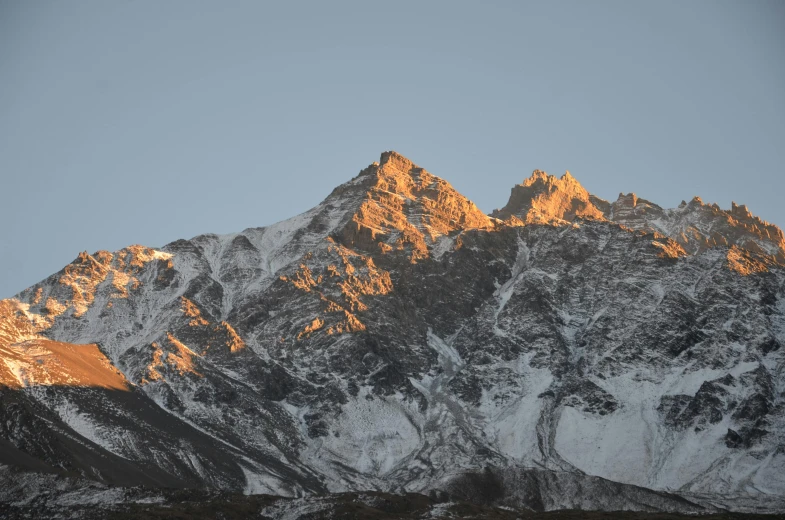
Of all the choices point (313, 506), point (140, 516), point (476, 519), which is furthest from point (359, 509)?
point (140, 516)

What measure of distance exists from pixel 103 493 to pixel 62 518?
19079mm

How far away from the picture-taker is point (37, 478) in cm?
19962

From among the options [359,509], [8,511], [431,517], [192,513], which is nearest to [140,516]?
[192,513]

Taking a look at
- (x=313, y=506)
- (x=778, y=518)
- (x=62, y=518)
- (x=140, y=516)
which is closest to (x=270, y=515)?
(x=313, y=506)

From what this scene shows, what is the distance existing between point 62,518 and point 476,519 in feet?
245

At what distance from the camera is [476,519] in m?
195

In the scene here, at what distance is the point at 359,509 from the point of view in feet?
653

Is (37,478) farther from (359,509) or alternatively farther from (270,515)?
(359,509)

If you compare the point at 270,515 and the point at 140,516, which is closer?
the point at 140,516

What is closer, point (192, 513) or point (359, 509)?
point (192, 513)

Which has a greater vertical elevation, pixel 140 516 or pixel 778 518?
pixel 778 518

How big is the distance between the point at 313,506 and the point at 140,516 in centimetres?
3423

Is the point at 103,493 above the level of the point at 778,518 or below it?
below

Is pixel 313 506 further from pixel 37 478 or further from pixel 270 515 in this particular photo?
pixel 37 478
